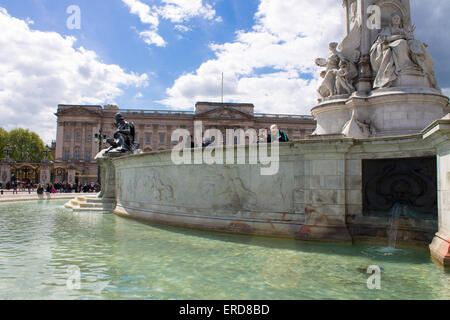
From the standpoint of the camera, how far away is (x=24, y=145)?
249 feet

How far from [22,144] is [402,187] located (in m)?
86.3

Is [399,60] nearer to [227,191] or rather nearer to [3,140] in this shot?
[227,191]

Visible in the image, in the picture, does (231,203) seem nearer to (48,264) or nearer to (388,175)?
(388,175)

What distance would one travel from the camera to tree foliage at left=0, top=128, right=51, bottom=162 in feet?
242

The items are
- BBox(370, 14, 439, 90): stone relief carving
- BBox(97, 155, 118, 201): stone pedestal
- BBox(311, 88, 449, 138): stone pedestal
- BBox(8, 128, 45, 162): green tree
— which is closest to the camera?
BBox(311, 88, 449, 138): stone pedestal

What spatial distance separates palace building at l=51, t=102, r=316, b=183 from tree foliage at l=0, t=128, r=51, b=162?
9.64 metres

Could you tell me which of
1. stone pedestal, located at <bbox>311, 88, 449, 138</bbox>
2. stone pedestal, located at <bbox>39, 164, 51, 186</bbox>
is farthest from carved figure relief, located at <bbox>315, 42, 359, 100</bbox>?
stone pedestal, located at <bbox>39, 164, 51, 186</bbox>

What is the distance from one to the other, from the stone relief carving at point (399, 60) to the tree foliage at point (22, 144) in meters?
79.6

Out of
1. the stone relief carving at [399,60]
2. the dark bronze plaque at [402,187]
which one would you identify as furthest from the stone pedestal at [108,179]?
the stone relief carving at [399,60]

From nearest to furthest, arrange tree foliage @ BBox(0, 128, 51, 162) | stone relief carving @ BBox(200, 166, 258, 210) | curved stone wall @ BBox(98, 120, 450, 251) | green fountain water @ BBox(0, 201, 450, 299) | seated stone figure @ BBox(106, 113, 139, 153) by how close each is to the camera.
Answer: green fountain water @ BBox(0, 201, 450, 299) → curved stone wall @ BBox(98, 120, 450, 251) → stone relief carving @ BBox(200, 166, 258, 210) → seated stone figure @ BBox(106, 113, 139, 153) → tree foliage @ BBox(0, 128, 51, 162)

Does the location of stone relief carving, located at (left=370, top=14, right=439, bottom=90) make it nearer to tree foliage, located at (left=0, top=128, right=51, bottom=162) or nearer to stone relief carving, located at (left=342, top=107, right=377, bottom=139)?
stone relief carving, located at (left=342, top=107, right=377, bottom=139)
